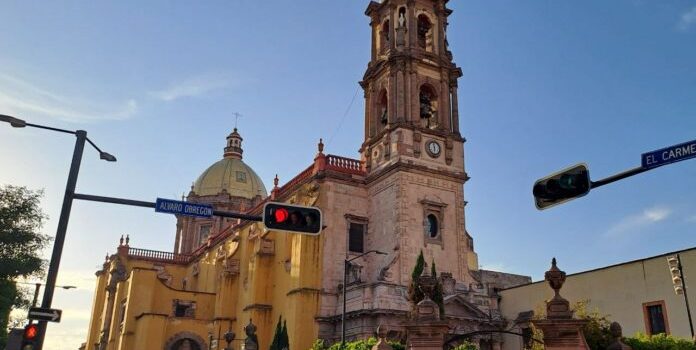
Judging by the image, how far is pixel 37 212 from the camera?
31.2 meters

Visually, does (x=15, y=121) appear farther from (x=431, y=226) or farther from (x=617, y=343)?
(x=431, y=226)

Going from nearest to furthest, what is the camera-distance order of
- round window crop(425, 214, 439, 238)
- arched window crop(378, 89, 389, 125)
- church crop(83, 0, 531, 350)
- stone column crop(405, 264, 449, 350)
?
1. stone column crop(405, 264, 449, 350)
2. church crop(83, 0, 531, 350)
3. round window crop(425, 214, 439, 238)
4. arched window crop(378, 89, 389, 125)

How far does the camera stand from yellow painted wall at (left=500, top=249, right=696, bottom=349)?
28.8 m

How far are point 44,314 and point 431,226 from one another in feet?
84.4

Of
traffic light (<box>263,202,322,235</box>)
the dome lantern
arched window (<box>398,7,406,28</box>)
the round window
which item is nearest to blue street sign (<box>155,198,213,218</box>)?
traffic light (<box>263,202,322,235</box>)

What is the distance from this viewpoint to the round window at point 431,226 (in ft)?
119

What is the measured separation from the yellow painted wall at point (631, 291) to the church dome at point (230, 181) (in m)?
40.7

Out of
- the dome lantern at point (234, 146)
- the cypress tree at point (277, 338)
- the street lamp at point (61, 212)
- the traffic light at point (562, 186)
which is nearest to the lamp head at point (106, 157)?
the street lamp at point (61, 212)

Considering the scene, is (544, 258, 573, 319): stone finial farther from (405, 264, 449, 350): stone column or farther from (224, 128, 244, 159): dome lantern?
(224, 128, 244, 159): dome lantern

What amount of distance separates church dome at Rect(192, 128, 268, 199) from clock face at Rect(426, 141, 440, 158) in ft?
118

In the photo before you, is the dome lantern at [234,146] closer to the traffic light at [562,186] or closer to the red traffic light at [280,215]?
the red traffic light at [280,215]

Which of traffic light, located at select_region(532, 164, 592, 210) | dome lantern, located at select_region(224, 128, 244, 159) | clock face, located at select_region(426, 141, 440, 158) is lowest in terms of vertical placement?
traffic light, located at select_region(532, 164, 592, 210)

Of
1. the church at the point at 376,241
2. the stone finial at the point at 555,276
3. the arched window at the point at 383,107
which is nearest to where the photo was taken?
the stone finial at the point at 555,276

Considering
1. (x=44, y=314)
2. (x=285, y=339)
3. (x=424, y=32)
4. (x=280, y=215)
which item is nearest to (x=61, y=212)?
(x=44, y=314)
